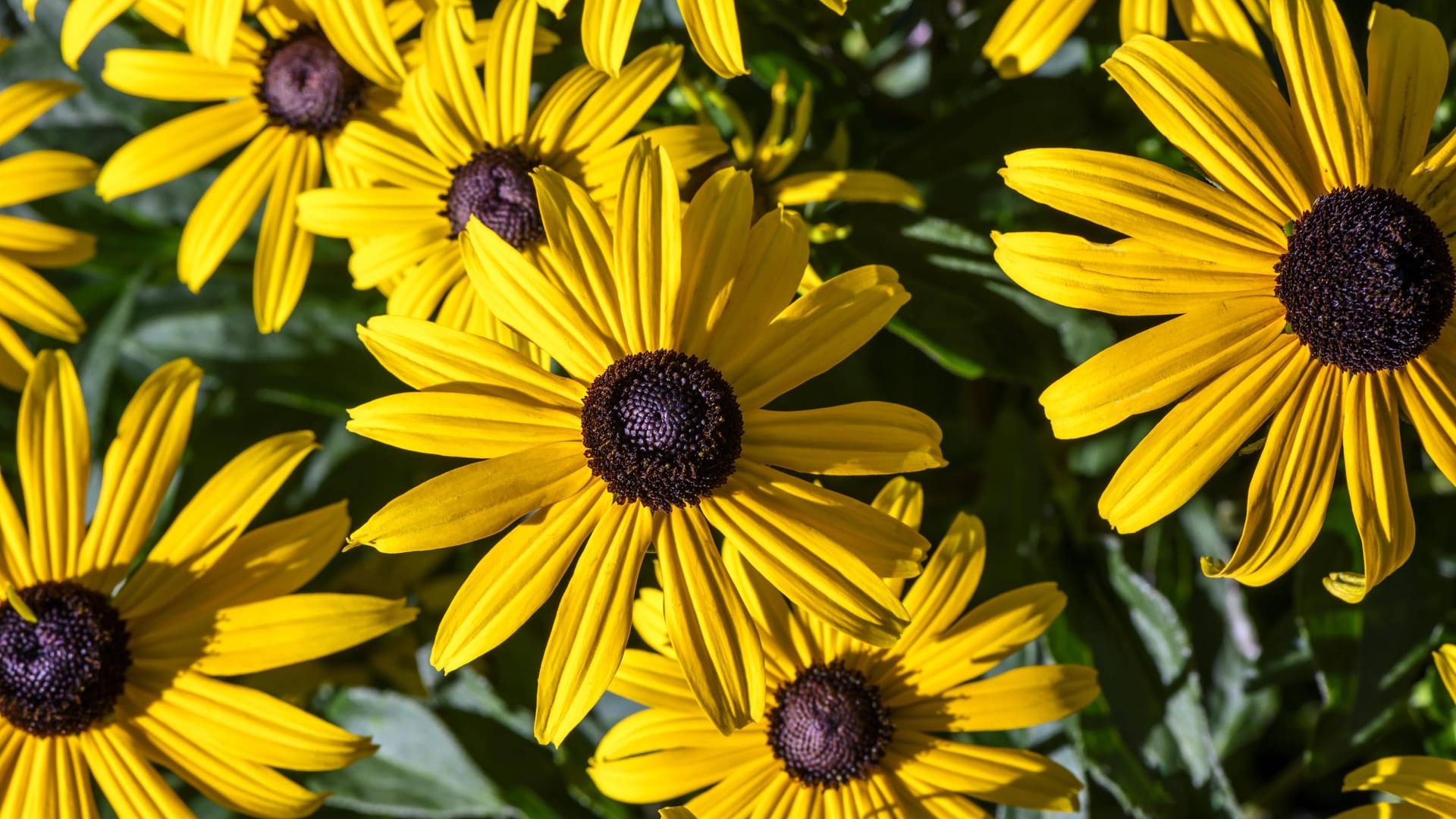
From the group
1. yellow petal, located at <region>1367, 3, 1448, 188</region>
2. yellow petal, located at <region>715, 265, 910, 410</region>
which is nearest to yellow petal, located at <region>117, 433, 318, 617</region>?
yellow petal, located at <region>715, 265, 910, 410</region>

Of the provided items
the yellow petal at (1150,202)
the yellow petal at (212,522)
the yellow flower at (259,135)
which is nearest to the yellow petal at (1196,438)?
the yellow petal at (1150,202)

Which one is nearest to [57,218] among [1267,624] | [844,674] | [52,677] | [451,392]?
[52,677]

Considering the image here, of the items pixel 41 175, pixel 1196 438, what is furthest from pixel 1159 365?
pixel 41 175

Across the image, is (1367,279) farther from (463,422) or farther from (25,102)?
(25,102)

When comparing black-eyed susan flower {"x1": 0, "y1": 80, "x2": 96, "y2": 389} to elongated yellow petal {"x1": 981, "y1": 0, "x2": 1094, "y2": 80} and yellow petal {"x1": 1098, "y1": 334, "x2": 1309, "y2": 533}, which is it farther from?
yellow petal {"x1": 1098, "y1": 334, "x2": 1309, "y2": 533}

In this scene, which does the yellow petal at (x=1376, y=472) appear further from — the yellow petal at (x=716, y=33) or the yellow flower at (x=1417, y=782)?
the yellow petal at (x=716, y=33)
